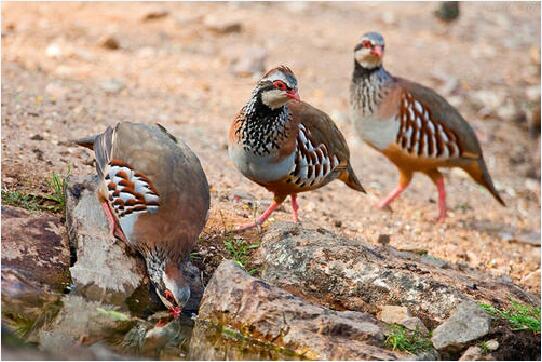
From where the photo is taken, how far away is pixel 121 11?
12.0 m

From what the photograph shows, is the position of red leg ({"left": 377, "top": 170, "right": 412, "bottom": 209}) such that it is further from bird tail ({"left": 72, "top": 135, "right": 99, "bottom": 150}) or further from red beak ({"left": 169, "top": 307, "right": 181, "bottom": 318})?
red beak ({"left": 169, "top": 307, "right": 181, "bottom": 318})

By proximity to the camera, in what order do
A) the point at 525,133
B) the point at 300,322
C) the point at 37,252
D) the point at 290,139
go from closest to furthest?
the point at 300,322
the point at 37,252
the point at 290,139
the point at 525,133

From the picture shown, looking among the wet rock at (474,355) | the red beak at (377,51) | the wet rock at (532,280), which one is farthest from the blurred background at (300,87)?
the wet rock at (474,355)

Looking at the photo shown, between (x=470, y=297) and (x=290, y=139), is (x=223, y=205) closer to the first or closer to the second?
(x=290, y=139)

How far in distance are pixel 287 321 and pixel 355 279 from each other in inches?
24.5

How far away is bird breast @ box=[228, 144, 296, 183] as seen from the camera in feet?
18.9

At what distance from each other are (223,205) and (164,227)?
4.03 ft

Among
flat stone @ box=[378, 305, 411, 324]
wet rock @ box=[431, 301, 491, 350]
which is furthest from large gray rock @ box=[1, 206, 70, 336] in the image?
wet rock @ box=[431, 301, 491, 350]

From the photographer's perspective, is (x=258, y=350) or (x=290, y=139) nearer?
(x=258, y=350)

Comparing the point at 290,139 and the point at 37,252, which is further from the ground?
the point at 290,139

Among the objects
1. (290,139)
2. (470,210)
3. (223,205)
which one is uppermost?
(290,139)

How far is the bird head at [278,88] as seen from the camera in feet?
18.2

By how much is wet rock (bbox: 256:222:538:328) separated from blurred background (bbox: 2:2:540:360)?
1.48 feet

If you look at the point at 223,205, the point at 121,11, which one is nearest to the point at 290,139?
the point at 223,205
